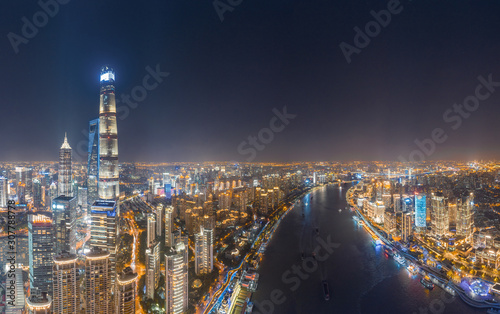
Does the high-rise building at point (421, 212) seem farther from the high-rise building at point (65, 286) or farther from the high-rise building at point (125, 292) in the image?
the high-rise building at point (65, 286)

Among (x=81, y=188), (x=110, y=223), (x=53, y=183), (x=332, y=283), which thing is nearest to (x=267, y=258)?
(x=332, y=283)

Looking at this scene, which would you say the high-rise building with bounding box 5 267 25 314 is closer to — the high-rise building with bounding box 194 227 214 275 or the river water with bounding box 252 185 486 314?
the high-rise building with bounding box 194 227 214 275

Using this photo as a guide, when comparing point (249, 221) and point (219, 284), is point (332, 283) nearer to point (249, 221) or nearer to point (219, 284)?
point (219, 284)

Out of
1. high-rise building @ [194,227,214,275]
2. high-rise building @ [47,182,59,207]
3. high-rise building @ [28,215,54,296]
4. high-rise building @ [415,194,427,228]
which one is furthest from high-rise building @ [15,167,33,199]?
high-rise building @ [415,194,427,228]

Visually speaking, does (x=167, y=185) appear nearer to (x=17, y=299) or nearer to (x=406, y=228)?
(x=17, y=299)

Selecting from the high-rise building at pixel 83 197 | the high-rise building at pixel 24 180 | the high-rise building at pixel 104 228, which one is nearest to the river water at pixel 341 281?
the high-rise building at pixel 104 228

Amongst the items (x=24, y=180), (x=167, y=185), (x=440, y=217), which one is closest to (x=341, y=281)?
(x=440, y=217)
